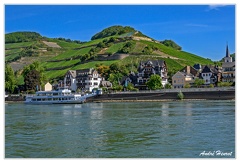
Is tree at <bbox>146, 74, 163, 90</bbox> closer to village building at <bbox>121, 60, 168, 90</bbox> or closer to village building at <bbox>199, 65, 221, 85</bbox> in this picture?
village building at <bbox>121, 60, 168, 90</bbox>

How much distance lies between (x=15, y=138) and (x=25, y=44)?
137 metres

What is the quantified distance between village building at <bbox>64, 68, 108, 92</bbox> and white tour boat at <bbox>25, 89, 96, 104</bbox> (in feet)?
51.2

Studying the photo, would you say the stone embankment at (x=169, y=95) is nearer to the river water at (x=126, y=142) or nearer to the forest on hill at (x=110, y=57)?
the forest on hill at (x=110, y=57)

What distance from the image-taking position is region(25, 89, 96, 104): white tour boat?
195 feet

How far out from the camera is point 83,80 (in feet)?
264

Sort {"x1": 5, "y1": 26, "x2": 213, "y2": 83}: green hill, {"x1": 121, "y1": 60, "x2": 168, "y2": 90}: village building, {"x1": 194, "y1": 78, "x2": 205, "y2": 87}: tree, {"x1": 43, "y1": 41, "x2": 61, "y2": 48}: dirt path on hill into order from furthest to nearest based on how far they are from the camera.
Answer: {"x1": 43, "y1": 41, "x2": 61, "y2": 48}: dirt path on hill, {"x1": 5, "y1": 26, "x2": 213, "y2": 83}: green hill, {"x1": 121, "y1": 60, "x2": 168, "y2": 90}: village building, {"x1": 194, "y1": 78, "x2": 205, "y2": 87}: tree

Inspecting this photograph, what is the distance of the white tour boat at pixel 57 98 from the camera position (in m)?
59.3

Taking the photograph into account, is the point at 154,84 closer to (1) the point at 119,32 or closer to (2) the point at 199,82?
(2) the point at 199,82

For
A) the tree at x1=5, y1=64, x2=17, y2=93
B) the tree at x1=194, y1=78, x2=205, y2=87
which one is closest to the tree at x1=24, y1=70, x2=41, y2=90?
the tree at x1=5, y1=64, x2=17, y2=93

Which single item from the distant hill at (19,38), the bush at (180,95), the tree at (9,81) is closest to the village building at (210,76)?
the bush at (180,95)

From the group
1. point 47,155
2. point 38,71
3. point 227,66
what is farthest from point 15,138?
point 38,71

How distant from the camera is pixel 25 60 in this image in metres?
126

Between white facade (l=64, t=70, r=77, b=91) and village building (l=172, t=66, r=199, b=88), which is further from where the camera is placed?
white facade (l=64, t=70, r=77, b=91)

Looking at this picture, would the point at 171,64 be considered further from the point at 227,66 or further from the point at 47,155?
the point at 47,155
